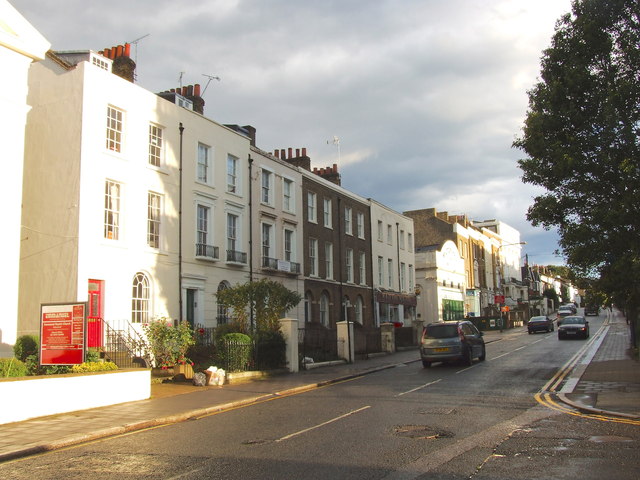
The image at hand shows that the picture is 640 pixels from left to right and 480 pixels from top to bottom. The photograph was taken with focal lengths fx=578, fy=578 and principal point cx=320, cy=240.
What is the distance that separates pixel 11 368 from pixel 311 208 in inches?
916

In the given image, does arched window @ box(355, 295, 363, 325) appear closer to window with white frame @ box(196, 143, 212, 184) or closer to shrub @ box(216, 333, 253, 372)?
window with white frame @ box(196, 143, 212, 184)

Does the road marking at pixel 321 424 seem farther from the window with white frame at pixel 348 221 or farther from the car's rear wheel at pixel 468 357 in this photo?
the window with white frame at pixel 348 221

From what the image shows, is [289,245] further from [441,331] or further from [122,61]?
[122,61]

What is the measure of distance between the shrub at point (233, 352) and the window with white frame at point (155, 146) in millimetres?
8472

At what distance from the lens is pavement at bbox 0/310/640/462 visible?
402 inches

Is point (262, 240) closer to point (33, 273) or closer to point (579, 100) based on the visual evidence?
point (33, 273)

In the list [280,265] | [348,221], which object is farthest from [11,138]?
[348,221]

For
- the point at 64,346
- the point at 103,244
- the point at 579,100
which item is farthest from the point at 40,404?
the point at 579,100

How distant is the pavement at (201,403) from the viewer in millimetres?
10219

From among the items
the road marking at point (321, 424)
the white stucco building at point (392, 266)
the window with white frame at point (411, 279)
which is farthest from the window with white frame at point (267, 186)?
the window with white frame at point (411, 279)

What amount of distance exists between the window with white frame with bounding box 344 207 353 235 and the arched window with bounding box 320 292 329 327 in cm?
549

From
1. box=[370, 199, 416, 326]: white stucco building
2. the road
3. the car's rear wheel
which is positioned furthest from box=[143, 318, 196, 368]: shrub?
box=[370, 199, 416, 326]: white stucco building

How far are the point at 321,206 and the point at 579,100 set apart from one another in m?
21.4

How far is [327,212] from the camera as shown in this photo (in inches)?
1468
